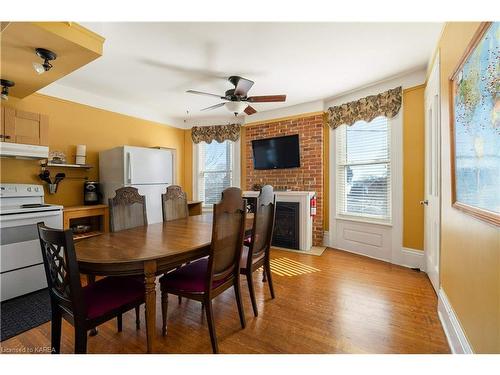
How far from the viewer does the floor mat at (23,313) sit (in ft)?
6.16

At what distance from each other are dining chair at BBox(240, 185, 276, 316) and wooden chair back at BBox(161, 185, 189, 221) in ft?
3.19

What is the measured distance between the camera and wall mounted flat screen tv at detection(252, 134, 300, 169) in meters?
4.29

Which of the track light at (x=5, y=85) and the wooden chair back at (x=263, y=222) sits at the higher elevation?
the track light at (x=5, y=85)

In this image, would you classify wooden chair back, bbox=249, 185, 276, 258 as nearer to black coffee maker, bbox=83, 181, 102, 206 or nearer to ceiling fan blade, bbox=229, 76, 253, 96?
ceiling fan blade, bbox=229, 76, 253, 96

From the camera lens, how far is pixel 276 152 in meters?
4.45

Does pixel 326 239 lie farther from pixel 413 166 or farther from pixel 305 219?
pixel 413 166

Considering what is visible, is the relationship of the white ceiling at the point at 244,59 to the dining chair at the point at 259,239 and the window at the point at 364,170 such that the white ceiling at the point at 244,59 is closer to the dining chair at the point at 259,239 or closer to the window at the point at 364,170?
the window at the point at 364,170

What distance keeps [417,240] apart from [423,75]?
2.13m

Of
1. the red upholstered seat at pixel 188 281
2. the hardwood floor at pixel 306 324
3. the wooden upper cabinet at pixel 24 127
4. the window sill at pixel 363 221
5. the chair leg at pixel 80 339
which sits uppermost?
the wooden upper cabinet at pixel 24 127

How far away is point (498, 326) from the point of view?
979 mm

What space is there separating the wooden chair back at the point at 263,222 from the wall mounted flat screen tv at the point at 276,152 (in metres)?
2.10

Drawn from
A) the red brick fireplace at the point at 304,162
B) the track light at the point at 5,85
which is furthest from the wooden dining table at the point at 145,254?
the red brick fireplace at the point at 304,162

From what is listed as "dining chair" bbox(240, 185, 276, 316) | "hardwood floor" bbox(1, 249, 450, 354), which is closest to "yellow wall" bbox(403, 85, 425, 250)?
→ "hardwood floor" bbox(1, 249, 450, 354)
